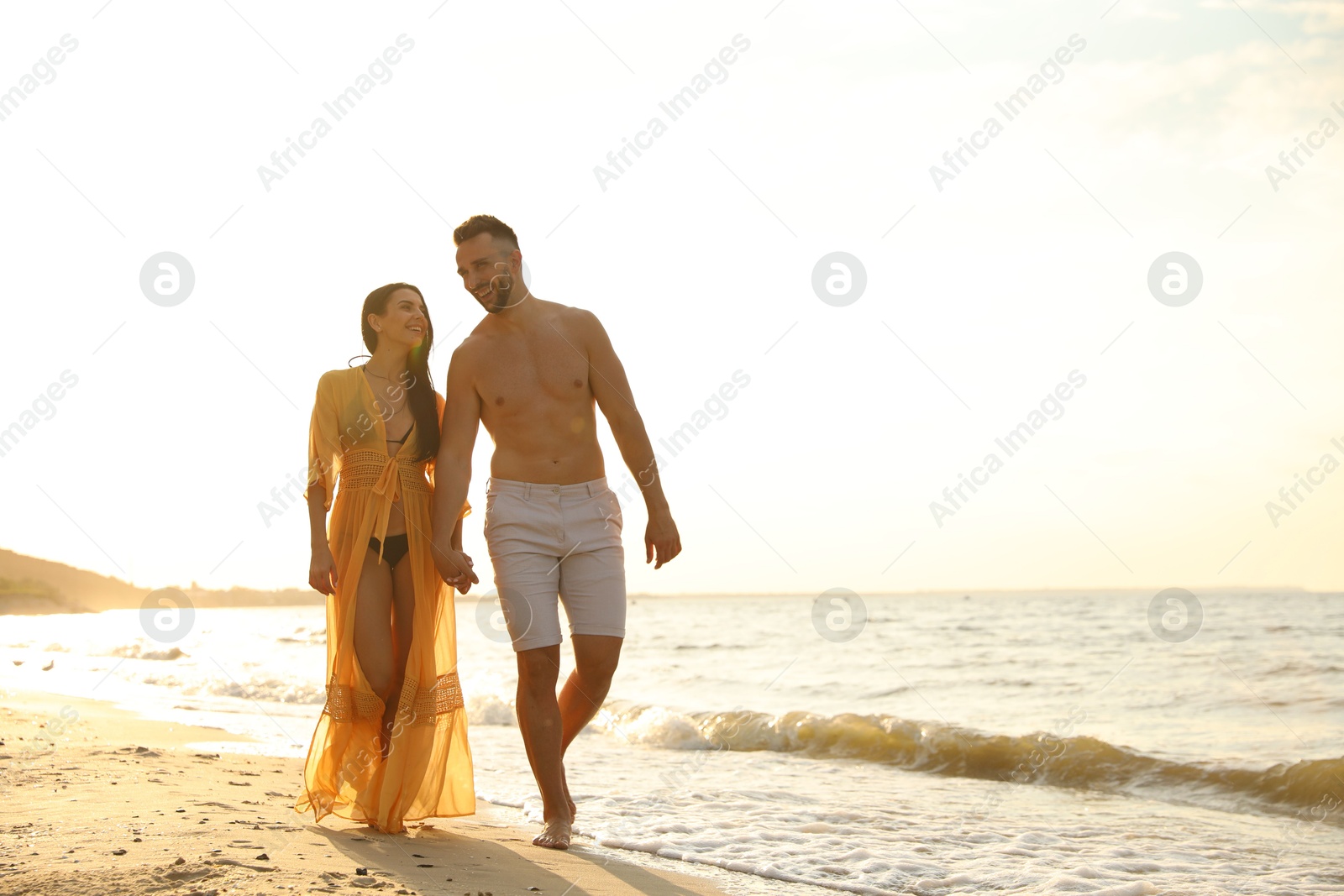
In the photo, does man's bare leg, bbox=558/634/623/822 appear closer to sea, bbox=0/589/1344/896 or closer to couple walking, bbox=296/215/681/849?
couple walking, bbox=296/215/681/849

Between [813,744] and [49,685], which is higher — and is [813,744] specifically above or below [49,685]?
above

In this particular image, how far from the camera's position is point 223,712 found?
29.6ft

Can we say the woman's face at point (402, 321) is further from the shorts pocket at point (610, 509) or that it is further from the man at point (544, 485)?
the shorts pocket at point (610, 509)

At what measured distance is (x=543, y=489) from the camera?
3.83 metres

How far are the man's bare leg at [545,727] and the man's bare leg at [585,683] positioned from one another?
50 mm

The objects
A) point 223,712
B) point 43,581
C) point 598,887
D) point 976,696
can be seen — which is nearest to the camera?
point 598,887

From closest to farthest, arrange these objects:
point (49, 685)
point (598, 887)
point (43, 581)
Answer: point (598, 887)
point (49, 685)
point (43, 581)

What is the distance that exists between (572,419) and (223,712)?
6.66 meters

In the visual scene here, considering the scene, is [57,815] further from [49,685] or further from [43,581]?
[43,581]

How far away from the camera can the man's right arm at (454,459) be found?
12.2ft

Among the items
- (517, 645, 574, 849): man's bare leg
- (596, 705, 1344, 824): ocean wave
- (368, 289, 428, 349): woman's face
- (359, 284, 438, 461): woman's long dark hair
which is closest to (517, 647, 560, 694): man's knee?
(517, 645, 574, 849): man's bare leg

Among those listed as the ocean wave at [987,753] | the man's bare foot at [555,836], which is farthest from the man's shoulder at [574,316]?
the ocean wave at [987,753]

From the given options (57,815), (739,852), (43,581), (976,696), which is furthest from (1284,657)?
(43,581)

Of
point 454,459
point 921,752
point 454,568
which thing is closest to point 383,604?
point 454,568
